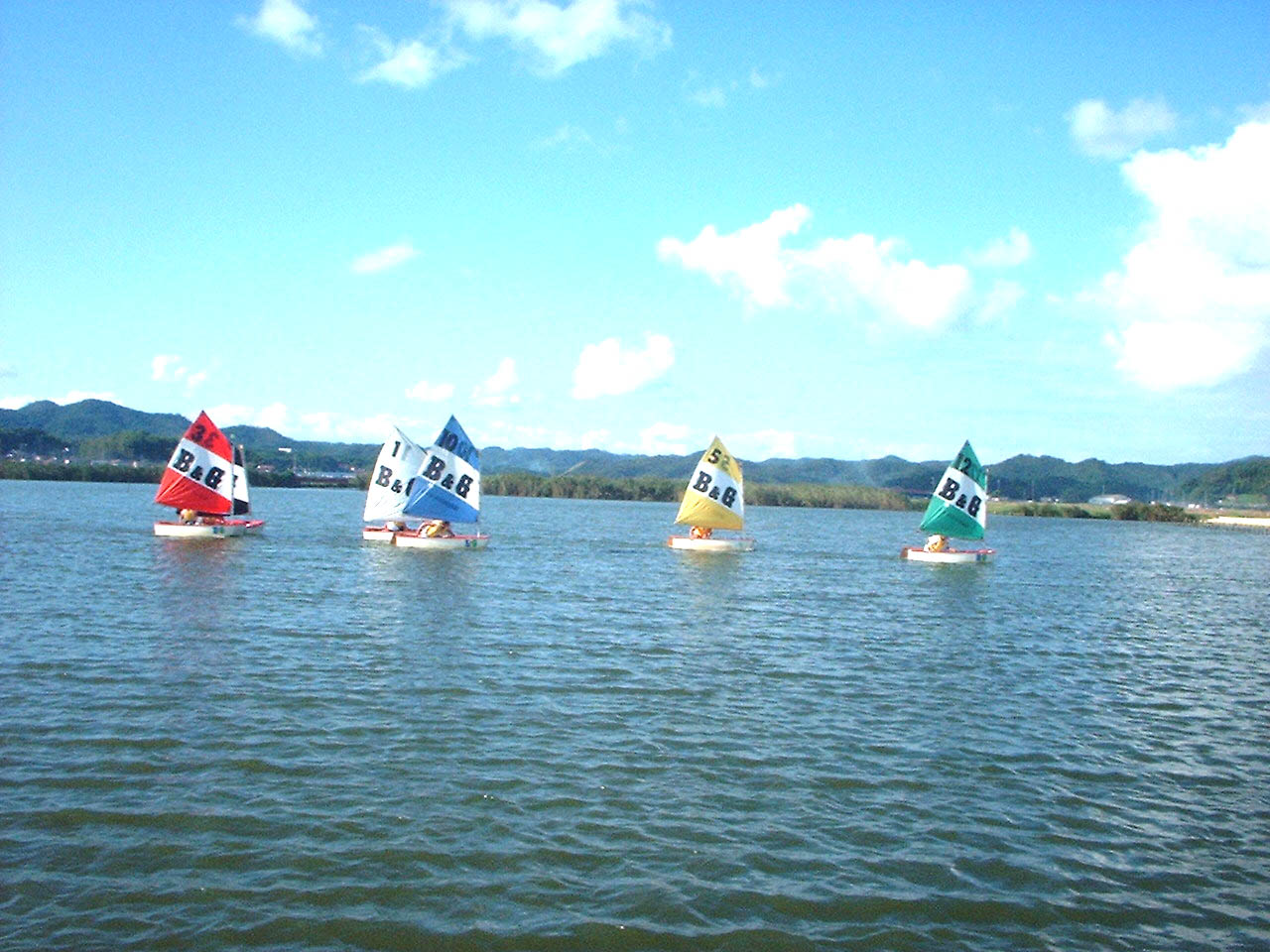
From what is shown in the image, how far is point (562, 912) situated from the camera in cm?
971

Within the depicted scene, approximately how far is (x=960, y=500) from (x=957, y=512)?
2.93ft

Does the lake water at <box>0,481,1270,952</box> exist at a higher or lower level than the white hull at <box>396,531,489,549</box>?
lower

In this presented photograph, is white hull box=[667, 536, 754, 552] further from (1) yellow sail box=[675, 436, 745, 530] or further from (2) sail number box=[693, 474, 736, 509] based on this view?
(2) sail number box=[693, 474, 736, 509]

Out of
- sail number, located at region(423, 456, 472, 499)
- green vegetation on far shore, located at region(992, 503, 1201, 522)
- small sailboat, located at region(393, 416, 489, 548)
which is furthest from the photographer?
green vegetation on far shore, located at region(992, 503, 1201, 522)

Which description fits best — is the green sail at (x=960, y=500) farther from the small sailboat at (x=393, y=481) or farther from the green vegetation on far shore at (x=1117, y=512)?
the green vegetation on far shore at (x=1117, y=512)

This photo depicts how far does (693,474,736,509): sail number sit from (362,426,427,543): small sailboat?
15231mm

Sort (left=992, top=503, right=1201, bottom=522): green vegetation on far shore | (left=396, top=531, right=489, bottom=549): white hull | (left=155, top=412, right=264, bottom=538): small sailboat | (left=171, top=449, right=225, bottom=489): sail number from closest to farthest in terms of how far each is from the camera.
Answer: (left=396, top=531, right=489, bottom=549): white hull, (left=171, top=449, right=225, bottom=489): sail number, (left=155, top=412, right=264, bottom=538): small sailboat, (left=992, top=503, right=1201, bottom=522): green vegetation on far shore

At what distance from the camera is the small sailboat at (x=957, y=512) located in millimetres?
53597

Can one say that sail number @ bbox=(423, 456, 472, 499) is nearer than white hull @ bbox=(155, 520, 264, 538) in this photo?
Yes

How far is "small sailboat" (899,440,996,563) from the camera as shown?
176 feet

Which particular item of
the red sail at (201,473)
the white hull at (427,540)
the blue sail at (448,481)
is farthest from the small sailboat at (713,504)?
the red sail at (201,473)

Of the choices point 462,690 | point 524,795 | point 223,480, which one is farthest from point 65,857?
point 223,480

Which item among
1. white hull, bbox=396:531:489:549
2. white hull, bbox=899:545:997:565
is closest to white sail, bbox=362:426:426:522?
white hull, bbox=396:531:489:549

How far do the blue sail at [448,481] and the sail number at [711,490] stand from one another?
12.3 m
